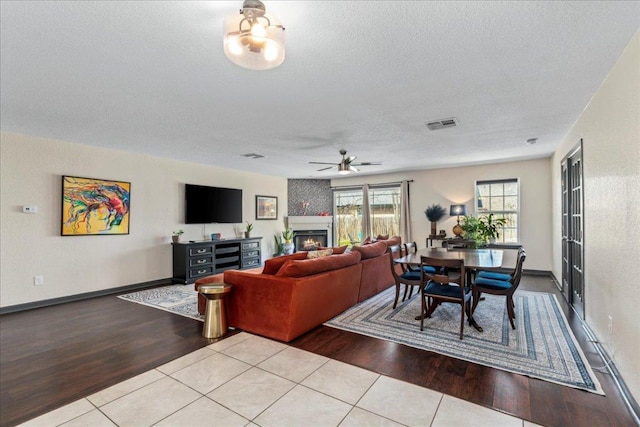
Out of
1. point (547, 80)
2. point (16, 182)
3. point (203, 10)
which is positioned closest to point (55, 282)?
point (16, 182)

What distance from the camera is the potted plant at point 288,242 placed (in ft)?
28.0

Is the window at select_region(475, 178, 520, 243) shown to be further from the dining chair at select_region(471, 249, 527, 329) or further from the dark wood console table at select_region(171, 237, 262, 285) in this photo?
the dark wood console table at select_region(171, 237, 262, 285)

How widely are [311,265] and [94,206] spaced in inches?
160

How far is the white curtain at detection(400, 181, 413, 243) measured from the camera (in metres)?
7.85

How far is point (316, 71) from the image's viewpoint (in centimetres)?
252

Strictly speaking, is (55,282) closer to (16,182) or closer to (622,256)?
(16,182)

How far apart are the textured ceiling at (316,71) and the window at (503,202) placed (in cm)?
239

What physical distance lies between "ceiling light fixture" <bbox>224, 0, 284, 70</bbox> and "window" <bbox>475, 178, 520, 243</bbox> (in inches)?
261

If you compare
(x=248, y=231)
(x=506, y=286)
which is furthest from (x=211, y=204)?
(x=506, y=286)

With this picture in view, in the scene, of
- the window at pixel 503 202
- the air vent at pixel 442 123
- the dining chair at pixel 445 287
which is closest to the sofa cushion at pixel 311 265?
the dining chair at pixel 445 287

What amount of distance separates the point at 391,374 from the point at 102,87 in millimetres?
3628

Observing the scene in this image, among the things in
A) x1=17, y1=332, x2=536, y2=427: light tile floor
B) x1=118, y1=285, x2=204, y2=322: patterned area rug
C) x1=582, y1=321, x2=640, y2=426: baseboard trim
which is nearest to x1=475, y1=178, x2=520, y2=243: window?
x1=582, y1=321, x2=640, y2=426: baseboard trim

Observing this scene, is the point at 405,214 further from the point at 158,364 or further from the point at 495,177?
the point at 158,364

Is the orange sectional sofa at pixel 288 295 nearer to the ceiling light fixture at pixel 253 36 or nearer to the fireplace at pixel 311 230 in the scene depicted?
the ceiling light fixture at pixel 253 36
